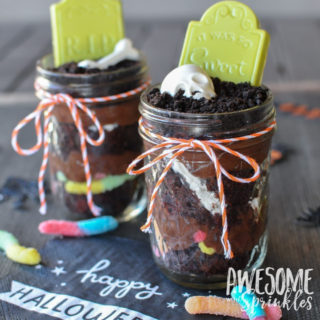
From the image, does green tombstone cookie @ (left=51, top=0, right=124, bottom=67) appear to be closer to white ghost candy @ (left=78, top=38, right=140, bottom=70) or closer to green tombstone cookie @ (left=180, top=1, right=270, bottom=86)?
white ghost candy @ (left=78, top=38, right=140, bottom=70)

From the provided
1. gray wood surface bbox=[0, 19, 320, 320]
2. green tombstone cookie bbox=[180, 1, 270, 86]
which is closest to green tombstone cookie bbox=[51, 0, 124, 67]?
green tombstone cookie bbox=[180, 1, 270, 86]

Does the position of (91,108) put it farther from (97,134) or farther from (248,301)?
(248,301)

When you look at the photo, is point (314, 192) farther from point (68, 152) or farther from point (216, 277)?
point (68, 152)

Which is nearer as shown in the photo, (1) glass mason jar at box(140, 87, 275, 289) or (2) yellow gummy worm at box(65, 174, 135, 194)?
(1) glass mason jar at box(140, 87, 275, 289)

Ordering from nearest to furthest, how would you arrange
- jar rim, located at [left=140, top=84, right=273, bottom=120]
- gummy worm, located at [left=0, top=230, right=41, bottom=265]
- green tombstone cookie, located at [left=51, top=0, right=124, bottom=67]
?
jar rim, located at [left=140, top=84, right=273, bottom=120] < gummy worm, located at [left=0, top=230, right=41, bottom=265] < green tombstone cookie, located at [left=51, top=0, right=124, bottom=67]

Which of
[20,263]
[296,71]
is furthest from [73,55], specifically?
[296,71]

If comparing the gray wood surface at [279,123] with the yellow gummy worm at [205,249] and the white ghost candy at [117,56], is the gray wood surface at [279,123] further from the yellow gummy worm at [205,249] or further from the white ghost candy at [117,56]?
the white ghost candy at [117,56]

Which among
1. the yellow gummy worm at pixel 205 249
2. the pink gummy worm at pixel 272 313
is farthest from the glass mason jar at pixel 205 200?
the pink gummy worm at pixel 272 313

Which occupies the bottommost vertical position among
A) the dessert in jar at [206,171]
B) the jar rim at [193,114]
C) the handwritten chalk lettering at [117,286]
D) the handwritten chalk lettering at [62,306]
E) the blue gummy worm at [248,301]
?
the handwritten chalk lettering at [117,286]

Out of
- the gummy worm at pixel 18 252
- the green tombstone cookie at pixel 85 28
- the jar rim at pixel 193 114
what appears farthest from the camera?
the green tombstone cookie at pixel 85 28
